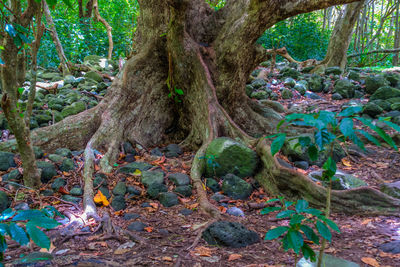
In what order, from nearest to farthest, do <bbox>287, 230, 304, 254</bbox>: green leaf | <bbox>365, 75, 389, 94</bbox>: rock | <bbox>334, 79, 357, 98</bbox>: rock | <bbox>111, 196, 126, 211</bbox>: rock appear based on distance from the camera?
<bbox>287, 230, 304, 254</bbox>: green leaf
<bbox>111, 196, 126, 211</bbox>: rock
<bbox>365, 75, 389, 94</bbox>: rock
<bbox>334, 79, 357, 98</bbox>: rock

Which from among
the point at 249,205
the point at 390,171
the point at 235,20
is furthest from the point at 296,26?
the point at 249,205

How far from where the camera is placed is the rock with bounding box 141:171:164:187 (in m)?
3.80

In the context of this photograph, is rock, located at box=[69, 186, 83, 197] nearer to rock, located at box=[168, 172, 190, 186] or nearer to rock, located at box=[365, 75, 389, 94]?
rock, located at box=[168, 172, 190, 186]

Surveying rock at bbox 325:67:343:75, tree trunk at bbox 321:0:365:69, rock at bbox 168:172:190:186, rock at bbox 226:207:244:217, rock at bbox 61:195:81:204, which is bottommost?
rock at bbox 226:207:244:217

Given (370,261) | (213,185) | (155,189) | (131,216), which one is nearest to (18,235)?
(131,216)

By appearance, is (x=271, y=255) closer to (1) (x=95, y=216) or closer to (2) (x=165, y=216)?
(2) (x=165, y=216)

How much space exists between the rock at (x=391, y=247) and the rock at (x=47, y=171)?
11.0ft

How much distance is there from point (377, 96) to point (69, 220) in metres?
6.59

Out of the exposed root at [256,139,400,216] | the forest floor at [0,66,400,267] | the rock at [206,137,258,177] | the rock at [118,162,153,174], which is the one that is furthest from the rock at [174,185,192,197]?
the exposed root at [256,139,400,216]

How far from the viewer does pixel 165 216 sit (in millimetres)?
3211

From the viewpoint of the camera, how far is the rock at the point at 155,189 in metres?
3.60

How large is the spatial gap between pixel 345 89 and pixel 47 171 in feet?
22.5

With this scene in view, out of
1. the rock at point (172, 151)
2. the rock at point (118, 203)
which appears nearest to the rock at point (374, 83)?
the rock at point (172, 151)

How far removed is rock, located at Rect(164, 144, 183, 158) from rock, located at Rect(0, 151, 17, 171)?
198 cm
